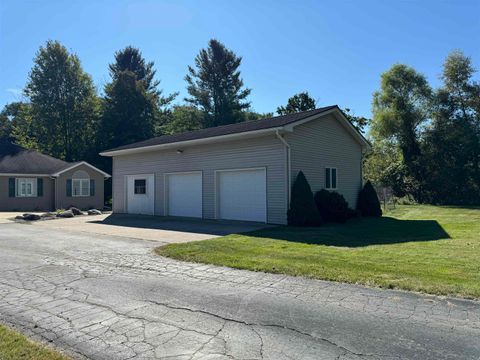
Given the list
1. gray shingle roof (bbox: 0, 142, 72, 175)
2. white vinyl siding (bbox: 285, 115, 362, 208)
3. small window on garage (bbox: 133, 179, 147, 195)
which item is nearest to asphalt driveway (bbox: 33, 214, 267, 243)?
white vinyl siding (bbox: 285, 115, 362, 208)

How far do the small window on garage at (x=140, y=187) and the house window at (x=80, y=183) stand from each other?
435 inches

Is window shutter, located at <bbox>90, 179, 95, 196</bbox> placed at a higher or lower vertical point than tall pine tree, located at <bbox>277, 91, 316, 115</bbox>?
lower

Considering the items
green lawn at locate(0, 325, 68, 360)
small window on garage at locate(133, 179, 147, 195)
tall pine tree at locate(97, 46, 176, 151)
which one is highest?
tall pine tree at locate(97, 46, 176, 151)

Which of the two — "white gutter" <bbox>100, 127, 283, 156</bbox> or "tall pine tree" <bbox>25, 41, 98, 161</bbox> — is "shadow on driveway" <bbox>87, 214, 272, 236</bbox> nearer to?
"white gutter" <bbox>100, 127, 283, 156</bbox>

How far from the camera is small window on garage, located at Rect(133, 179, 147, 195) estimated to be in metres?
20.2

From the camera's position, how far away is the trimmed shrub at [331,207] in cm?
1519

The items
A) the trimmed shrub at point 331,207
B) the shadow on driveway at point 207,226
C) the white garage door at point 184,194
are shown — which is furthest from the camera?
the white garage door at point 184,194

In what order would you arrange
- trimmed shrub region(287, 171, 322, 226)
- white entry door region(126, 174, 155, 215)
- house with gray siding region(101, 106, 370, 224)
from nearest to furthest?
trimmed shrub region(287, 171, 322, 226) → house with gray siding region(101, 106, 370, 224) → white entry door region(126, 174, 155, 215)

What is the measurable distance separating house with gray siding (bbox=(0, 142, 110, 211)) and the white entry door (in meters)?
10.2

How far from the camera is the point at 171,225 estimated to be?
1488cm

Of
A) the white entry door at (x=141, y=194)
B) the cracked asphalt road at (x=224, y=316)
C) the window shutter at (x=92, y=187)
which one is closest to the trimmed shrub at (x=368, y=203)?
the white entry door at (x=141, y=194)

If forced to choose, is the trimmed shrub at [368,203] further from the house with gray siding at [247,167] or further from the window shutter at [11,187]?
the window shutter at [11,187]

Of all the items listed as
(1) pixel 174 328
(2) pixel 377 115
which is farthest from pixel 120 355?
(2) pixel 377 115

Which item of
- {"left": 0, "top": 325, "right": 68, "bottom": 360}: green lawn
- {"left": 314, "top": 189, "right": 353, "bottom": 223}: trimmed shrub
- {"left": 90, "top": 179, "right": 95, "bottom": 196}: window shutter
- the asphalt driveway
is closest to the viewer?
{"left": 0, "top": 325, "right": 68, "bottom": 360}: green lawn
